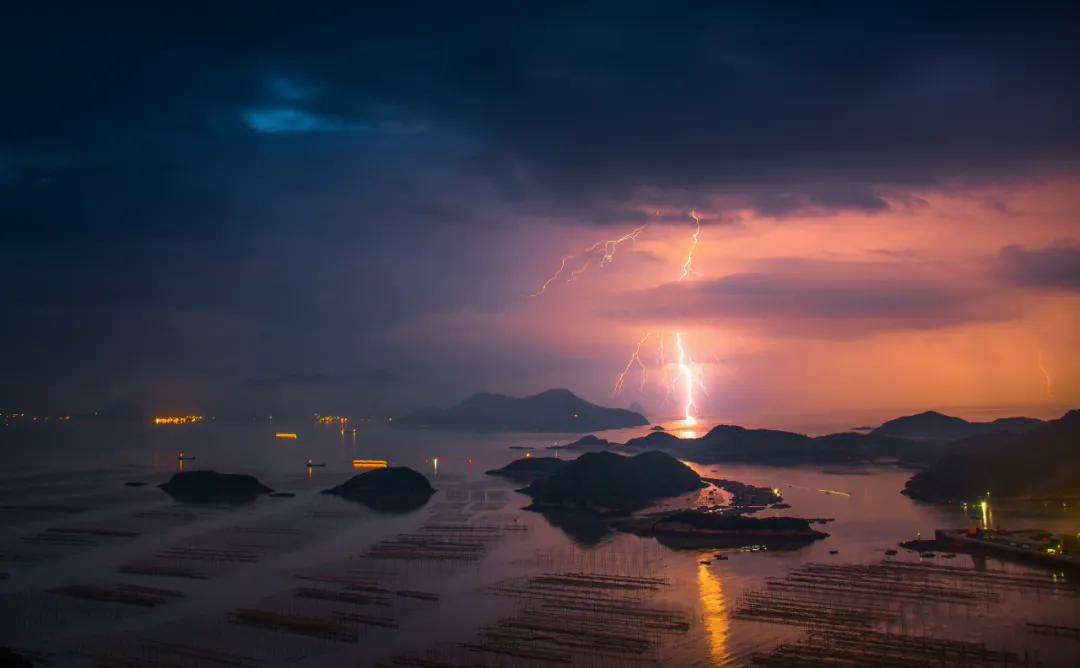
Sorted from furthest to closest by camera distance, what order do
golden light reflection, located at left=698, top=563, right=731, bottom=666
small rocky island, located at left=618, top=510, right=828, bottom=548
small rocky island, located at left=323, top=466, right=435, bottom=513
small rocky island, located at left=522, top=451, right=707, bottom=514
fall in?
small rocky island, located at left=323, top=466, right=435, bottom=513
small rocky island, located at left=522, top=451, right=707, bottom=514
small rocky island, located at left=618, top=510, right=828, bottom=548
golden light reflection, located at left=698, top=563, right=731, bottom=666

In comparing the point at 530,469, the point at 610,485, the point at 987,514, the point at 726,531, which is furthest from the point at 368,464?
the point at 987,514

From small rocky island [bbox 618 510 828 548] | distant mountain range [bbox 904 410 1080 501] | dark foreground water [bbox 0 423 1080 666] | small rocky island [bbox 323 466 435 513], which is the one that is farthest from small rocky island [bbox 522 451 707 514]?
distant mountain range [bbox 904 410 1080 501]

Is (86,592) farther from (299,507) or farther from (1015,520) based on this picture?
(1015,520)

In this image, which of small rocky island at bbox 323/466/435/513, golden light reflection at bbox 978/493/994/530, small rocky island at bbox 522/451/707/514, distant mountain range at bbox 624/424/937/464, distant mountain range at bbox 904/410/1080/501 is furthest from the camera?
distant mountain range at bbox 624/424/937/464

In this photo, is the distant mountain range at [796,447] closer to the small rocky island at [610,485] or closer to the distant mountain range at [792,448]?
the distant mountain range at [792,448]

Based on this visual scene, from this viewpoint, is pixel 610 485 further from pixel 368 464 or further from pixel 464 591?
pixel 368 464

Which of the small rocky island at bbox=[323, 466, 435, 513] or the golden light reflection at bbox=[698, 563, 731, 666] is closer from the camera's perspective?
the golden light reflection at bbox=[698, 563, 731, 666]

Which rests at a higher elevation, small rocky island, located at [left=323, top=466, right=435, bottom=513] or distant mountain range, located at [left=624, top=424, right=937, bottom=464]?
distant mountain range, located at [left=624, top=424, right=937, bottom=464]

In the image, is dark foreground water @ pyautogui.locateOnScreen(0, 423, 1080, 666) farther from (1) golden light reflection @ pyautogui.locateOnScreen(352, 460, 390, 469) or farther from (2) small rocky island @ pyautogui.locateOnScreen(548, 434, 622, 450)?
(2) small rocky island @ pyautogui.locateOnScreen(548, 434, 622, 450)
